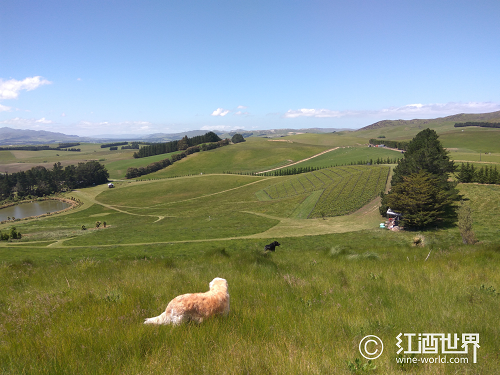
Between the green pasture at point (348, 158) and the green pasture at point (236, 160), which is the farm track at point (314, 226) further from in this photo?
the green pasture at point (236, 160)

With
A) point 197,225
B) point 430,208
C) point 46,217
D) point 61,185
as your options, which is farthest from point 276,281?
point 61,185

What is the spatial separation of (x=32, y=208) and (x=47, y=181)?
29.8m

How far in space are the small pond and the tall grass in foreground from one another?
103052 mm

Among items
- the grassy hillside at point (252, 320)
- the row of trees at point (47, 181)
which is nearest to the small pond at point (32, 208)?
the row of trees at point (47, 181)

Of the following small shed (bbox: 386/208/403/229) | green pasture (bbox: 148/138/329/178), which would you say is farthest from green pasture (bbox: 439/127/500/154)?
small shed (bbox: 386/208/403/229)

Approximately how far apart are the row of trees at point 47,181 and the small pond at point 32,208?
14262 millimetres

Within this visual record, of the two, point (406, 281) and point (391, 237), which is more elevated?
point (406, 281)

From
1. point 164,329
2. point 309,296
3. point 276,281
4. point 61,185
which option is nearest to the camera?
point 164,329

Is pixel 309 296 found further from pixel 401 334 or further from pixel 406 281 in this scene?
pixel 406 281

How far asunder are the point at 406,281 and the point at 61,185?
152392mm

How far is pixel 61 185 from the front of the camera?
127 m

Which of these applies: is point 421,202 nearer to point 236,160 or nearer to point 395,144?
point 236,160

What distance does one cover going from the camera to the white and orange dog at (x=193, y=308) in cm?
470

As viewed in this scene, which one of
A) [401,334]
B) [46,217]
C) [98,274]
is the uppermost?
[401,334]
